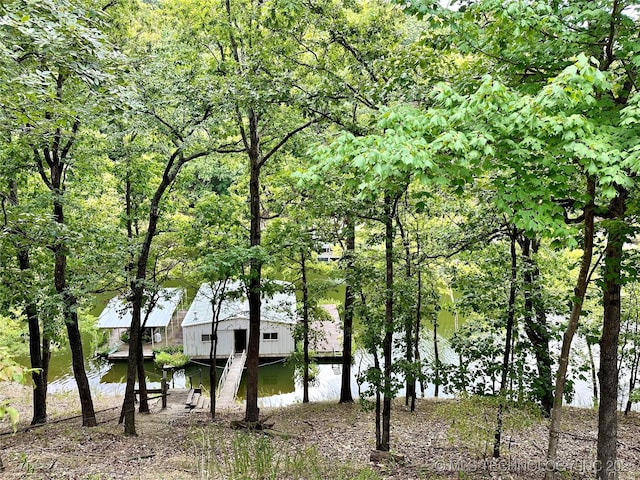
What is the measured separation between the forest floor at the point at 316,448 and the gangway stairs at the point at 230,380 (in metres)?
3.95

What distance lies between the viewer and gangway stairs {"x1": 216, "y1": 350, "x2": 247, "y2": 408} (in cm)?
1485

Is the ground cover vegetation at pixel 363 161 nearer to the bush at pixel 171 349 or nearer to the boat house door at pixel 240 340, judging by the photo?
the bush at pixel 171 349

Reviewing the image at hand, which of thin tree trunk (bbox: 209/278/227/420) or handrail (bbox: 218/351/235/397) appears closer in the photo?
thin tree trunk (bbox: 209/278/227/420)

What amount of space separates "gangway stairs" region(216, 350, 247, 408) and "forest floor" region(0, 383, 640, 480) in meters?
3.95

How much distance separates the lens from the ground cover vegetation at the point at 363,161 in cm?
324

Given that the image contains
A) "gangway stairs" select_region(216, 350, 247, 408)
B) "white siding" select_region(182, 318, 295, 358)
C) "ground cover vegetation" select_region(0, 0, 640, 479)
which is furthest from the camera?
"white siding" select_region(182, 318, 295, 358)

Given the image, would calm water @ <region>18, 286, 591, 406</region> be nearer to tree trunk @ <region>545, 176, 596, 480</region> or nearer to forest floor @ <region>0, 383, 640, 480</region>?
forest floor @ <region>0, 383, 640, 480</region>

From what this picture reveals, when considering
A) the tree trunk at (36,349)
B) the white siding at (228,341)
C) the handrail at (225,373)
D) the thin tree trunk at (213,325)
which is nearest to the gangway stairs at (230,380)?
the handrail at (225,373)

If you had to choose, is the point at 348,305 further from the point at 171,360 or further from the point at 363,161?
the point at 171,360

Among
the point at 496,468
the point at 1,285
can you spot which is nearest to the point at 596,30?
the point at 496,468

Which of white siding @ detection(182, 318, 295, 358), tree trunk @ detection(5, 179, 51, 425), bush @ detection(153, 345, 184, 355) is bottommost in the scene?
bush @ detection(153, 345, 184, 355)

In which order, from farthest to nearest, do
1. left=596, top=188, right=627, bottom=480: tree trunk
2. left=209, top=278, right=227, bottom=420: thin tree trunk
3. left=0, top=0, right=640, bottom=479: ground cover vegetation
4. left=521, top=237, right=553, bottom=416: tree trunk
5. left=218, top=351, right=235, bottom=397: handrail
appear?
left=218, top=351, right=235, bottom=397: handrail, left=209, top=278, right=227, bottom=420: thin tree trunk, left=521, top=237, right=553, bottom=416: tree trunk, left=596, top=188, right=627, bottom=480: tree trunk, left=0, top=0, right=640, bottom=479: ground cover vegetation

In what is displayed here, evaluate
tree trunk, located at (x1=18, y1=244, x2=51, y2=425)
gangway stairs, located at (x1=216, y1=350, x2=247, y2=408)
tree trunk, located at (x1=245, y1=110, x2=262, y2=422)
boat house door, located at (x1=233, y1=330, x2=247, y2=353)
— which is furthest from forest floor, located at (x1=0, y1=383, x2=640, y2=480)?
boat house door, located at (x1=233, y1=330, x2=247, y2=353)

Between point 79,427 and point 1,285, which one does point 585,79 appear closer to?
point 1,285
